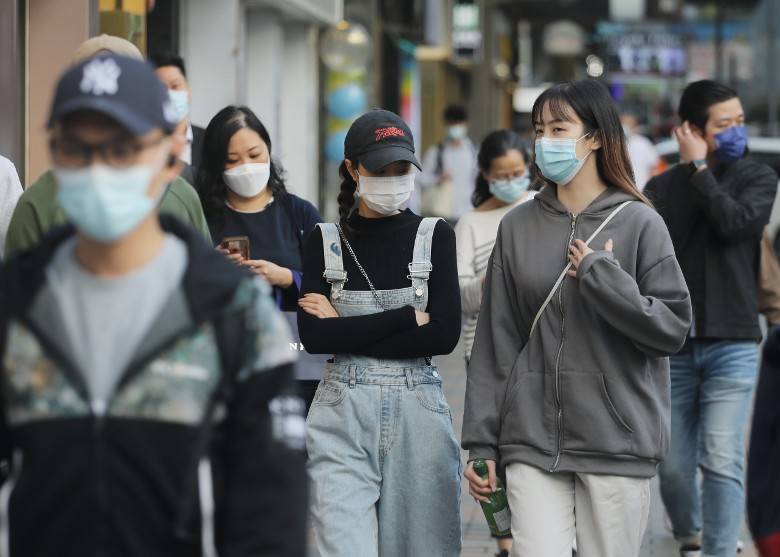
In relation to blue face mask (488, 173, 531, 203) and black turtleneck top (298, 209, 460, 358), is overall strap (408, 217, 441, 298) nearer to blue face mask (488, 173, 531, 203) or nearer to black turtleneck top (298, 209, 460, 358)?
black turtleneck top (298, 209, 460, 358)

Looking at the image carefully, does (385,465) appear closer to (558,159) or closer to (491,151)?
(558,159)

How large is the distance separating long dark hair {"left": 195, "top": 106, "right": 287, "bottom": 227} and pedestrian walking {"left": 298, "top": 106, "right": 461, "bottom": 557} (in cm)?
99

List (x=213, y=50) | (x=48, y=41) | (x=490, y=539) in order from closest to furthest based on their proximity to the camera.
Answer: (x=490, y=539) < (x=48, y=41) < (x=213, y=50)

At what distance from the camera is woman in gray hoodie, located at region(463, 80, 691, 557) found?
4.65m

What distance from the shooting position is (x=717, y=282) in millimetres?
6590

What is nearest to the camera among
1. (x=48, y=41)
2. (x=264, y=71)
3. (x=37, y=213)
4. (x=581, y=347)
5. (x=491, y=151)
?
(x=37, y=213)

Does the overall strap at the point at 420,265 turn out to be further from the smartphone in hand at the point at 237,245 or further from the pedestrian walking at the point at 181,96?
the pedestrian walking at the point at 181,96

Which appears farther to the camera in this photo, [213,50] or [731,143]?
[213,50]

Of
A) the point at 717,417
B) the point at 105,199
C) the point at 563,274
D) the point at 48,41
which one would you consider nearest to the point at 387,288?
the point at 563,274

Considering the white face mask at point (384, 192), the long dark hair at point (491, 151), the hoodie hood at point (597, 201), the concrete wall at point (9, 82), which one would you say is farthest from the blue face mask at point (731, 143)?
the concrete wall at point (9, 82)

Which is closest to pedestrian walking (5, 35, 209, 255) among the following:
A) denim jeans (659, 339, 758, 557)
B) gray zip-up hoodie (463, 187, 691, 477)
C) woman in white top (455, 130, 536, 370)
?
gray zip-up hoodie (463, 187, 691, 477)

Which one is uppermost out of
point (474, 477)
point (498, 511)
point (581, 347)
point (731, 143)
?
point (731, 143)

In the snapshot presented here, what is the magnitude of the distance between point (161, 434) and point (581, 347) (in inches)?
88.3

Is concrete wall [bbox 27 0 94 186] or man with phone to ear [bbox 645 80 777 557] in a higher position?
concrete wall [bbox 27 0 94 186]
